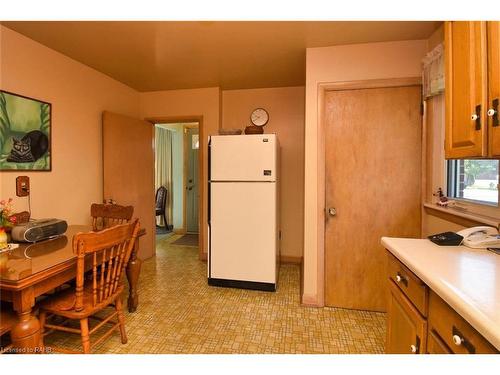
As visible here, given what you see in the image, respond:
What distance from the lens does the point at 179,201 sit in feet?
17.9

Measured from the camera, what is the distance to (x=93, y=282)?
1.55m

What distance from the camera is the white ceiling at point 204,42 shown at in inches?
77.2

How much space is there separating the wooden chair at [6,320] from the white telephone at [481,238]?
228cm

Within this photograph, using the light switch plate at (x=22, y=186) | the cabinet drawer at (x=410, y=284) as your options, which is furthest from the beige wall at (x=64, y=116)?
the cabinet drawer at (x=410, y=284)

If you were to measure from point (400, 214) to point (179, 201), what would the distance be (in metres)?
4.27

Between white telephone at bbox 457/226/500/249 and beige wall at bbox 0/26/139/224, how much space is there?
306 centimetres

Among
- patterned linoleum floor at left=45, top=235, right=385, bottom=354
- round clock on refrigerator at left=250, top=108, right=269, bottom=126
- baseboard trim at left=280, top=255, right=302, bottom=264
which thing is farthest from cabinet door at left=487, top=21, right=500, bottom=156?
baseboard trim at left=280, top=255, right=302, bottom=264

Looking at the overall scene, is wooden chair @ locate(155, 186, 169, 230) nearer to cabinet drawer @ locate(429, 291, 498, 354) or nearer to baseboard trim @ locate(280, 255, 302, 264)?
baseboard trim @ locate(280, 255, 302, 264)

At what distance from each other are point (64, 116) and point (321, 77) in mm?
2467

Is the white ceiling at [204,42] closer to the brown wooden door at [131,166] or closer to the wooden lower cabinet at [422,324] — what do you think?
the brown wooden door at [131,166]

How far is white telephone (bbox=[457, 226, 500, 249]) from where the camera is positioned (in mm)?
1181

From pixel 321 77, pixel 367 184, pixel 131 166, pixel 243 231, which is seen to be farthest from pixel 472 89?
pixel 131 166

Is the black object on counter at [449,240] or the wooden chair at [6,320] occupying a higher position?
the black object on counter at [449,240]
